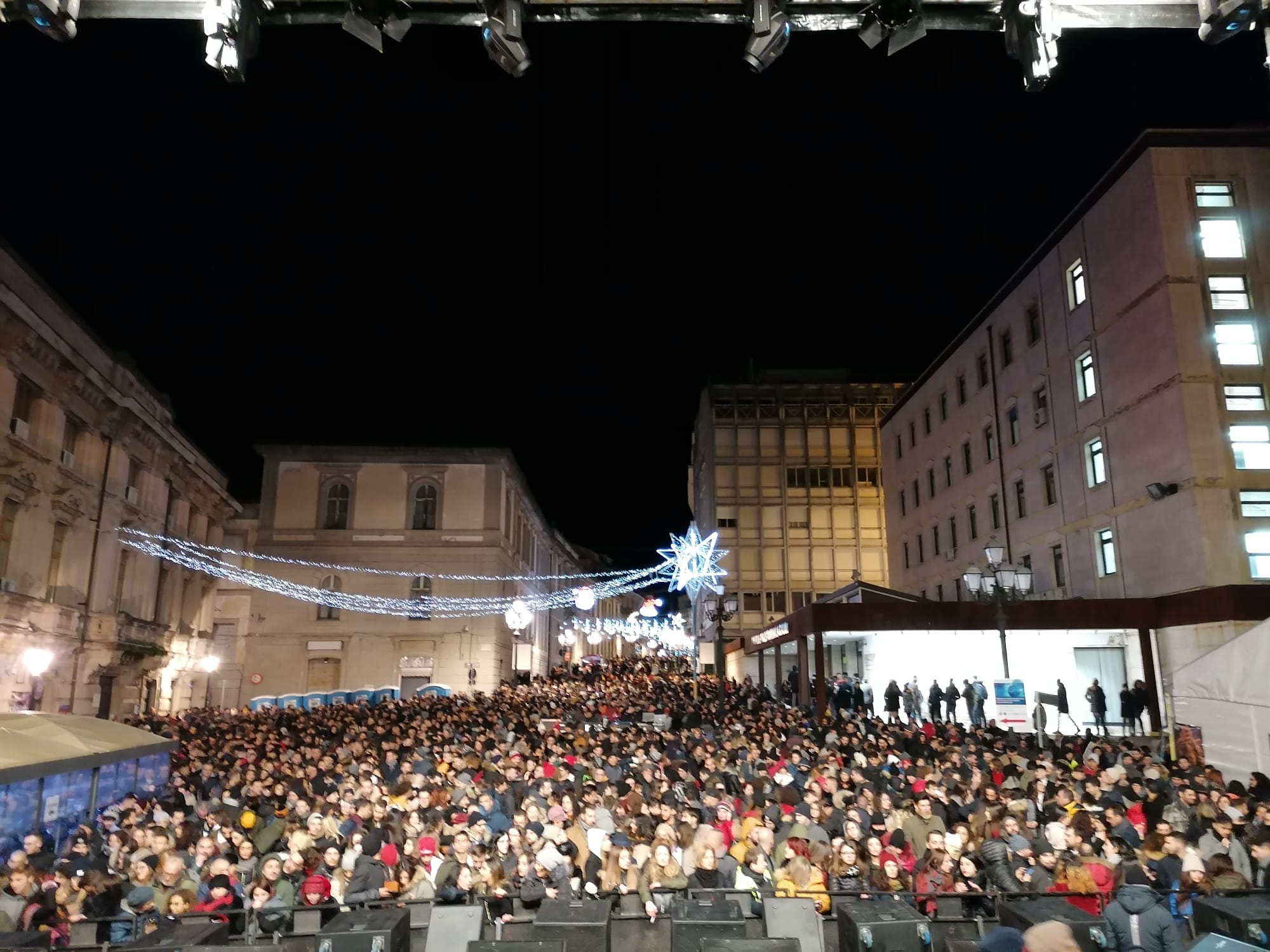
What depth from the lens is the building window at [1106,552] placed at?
84.0 feet

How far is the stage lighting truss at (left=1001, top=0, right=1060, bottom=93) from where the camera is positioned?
444cm

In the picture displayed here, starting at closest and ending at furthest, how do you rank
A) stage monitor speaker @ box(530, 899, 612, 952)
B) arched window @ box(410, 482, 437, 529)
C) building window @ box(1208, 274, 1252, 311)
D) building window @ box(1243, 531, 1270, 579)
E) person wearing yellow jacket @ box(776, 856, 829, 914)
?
stage monitor speaker @ box(530, 899, 612, 952)
person wearing yellow jacket @ box(776, 856, 829, 914)
building window @ box(1243, 531, 1270, 579)
building window @ box(1208, 274, 1252, 311)
arched window @ box(410, 482, 437, 529)

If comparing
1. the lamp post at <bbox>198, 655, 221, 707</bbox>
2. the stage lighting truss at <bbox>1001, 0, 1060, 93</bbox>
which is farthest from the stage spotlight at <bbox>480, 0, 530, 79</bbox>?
the lamp post at <bbox>198, 655, 221, 707</bbox>

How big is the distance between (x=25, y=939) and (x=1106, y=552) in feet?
90.4

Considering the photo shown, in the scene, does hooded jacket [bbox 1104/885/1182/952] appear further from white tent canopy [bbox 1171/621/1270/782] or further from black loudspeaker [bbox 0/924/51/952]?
white tent canopy [bbox 1171/621/1270/782]

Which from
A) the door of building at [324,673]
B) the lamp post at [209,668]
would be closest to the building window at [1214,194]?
the door of building at [324,673]

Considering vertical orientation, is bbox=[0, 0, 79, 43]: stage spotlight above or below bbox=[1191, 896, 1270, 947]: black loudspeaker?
above

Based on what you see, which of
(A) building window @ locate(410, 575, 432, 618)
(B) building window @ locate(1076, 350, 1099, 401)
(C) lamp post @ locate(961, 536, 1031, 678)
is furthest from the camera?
(A) building window @ locate(410, 575, 432, 618)

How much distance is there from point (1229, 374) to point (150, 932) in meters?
26.2

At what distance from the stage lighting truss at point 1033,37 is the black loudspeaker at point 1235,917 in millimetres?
6282

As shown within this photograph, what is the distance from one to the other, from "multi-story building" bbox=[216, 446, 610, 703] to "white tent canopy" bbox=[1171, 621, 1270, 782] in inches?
1373

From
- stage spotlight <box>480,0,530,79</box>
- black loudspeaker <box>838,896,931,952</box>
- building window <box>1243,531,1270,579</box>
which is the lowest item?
black loudspeaker <box>838,896,931,952</box>

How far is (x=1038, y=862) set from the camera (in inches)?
353

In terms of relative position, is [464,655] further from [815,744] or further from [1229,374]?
[1229,374]
